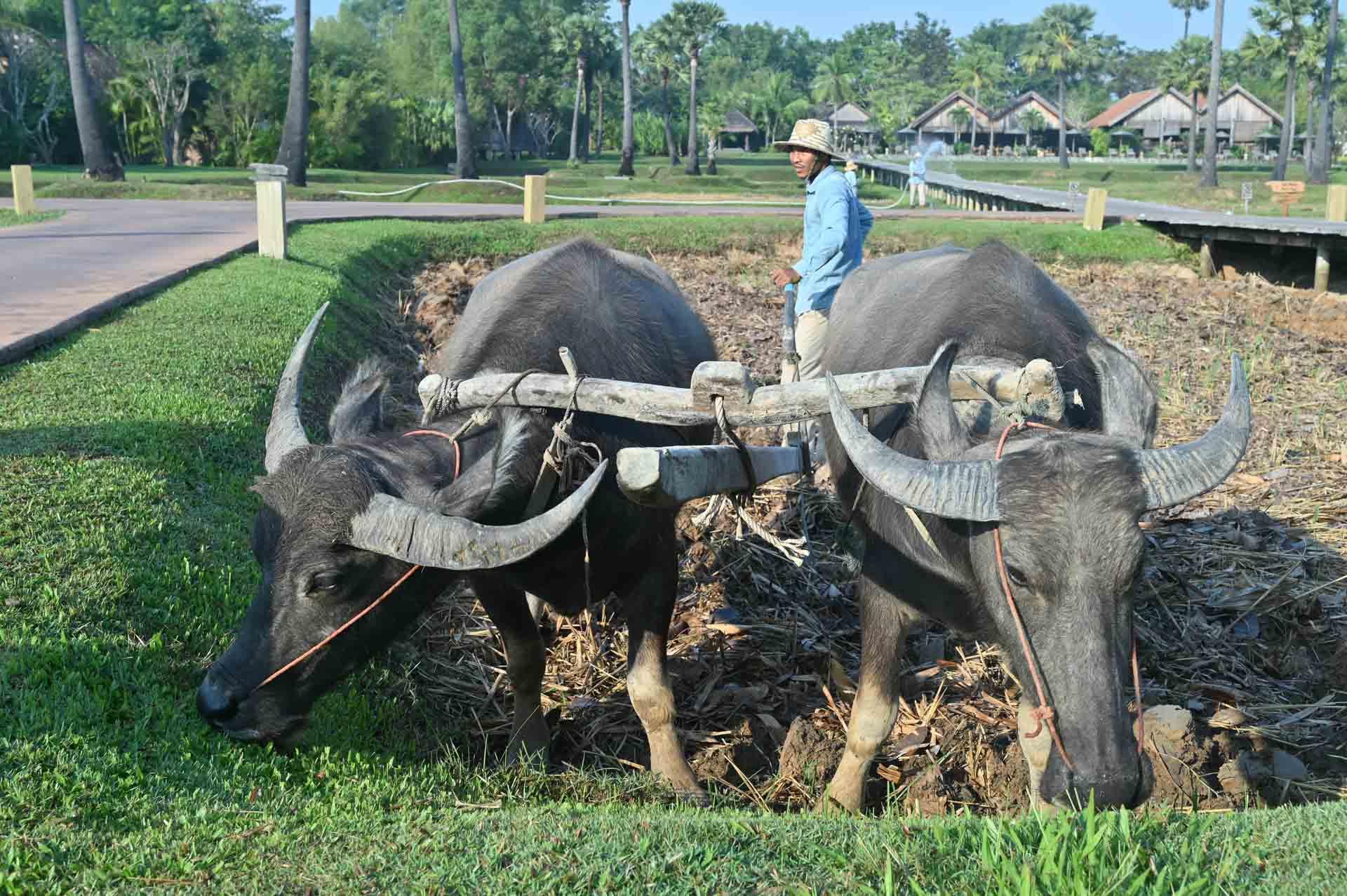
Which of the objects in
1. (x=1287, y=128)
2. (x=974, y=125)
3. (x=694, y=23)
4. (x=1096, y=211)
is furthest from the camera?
(x=974, y=125)

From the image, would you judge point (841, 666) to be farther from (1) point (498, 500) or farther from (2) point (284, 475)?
(2) point (284, 475)

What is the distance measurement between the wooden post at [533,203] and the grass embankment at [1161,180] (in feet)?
56.4

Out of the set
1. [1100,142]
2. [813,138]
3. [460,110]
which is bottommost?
[813,138]

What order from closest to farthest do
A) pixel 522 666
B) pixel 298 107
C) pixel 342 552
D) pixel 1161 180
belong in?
1. pixel 342 552
2. pixel 522 666
3. pixel 298 107
4. pixel 1161 180

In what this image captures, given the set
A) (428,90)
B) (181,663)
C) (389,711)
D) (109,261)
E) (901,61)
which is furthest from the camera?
(901,61)

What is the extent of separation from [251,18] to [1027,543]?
221ft

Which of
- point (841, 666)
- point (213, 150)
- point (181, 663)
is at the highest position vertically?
point (213, 150)

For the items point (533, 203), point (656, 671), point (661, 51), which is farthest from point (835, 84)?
point (656, 671)

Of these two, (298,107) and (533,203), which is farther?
(298,107)

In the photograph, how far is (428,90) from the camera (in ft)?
233

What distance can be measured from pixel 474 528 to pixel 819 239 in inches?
143

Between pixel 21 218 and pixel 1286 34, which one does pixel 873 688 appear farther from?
pixel 1286 34

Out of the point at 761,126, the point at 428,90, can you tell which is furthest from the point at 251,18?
the point at 761,126

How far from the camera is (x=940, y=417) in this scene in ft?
10.9
